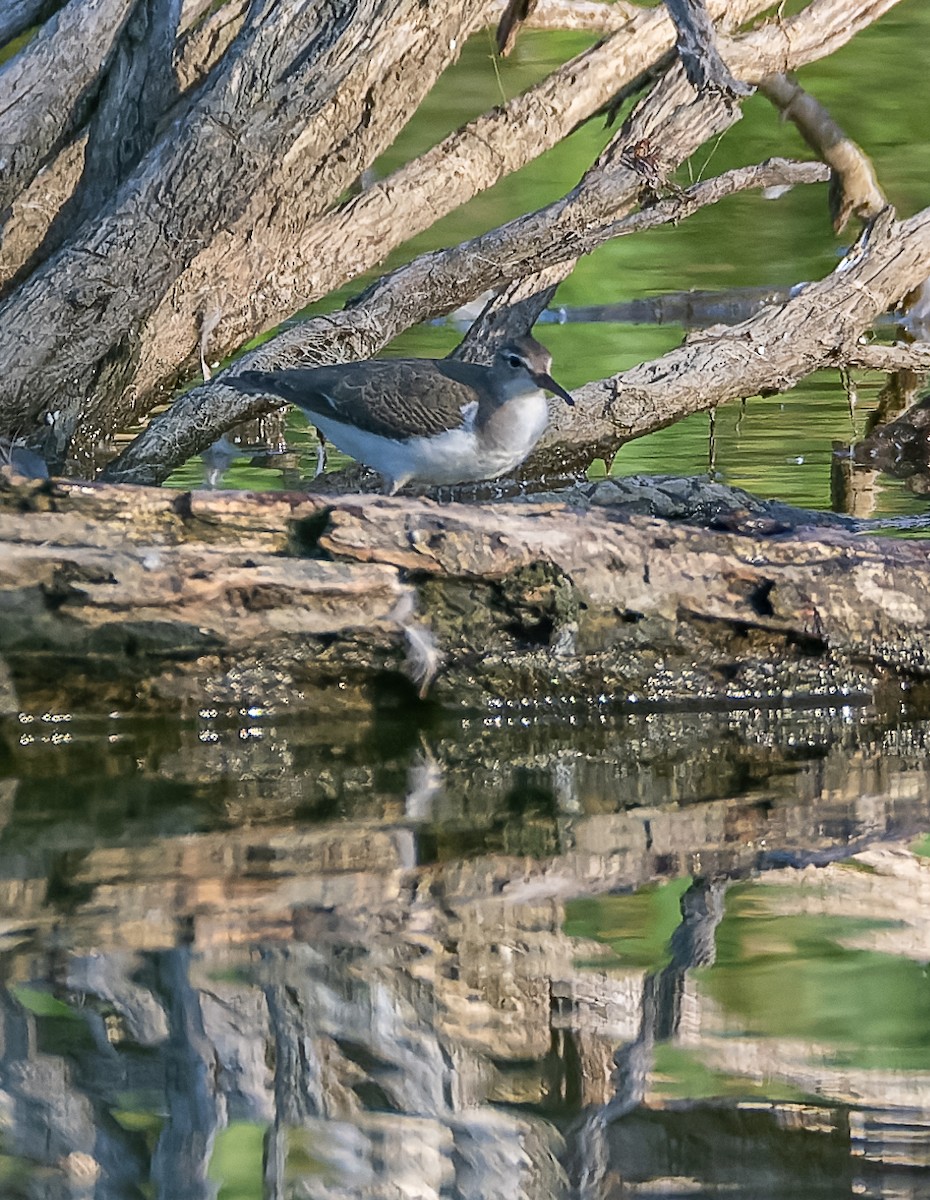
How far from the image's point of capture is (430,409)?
5797 mm

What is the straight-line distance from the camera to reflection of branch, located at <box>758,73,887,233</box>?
9828 millimetres

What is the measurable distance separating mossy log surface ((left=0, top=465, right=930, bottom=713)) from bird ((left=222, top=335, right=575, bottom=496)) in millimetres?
768

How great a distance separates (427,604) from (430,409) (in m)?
1.15

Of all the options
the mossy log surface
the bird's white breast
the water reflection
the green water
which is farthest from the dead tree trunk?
the water reflection

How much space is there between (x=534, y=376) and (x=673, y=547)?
129 cm

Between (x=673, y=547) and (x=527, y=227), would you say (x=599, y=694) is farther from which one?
(x=527, y=227)

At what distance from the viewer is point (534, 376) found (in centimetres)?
602

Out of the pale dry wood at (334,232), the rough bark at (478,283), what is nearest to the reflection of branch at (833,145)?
the pale dry wood at (334,232)

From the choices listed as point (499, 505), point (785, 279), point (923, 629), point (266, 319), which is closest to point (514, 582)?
point (499, 505)

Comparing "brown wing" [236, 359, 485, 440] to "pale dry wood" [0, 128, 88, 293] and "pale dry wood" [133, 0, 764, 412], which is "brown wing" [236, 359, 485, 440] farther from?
"pale dry wood" [0, 128, 88, 293]

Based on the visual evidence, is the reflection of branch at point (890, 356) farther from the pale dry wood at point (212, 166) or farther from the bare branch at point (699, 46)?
the pale dry wood at point (212, 166)

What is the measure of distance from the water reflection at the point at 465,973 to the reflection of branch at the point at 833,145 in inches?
233

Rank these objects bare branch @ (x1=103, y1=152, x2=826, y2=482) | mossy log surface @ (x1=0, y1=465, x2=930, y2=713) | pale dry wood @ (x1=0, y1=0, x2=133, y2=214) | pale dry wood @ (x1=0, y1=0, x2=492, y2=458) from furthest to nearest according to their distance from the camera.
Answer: pale dry wood @ (x1=0, y1=0, x2=133, y2=214)
bare branch @ (x1=103, y1=152, x2=826, y2=482)
pale dry wood @ (x1=0, y1=0, x2=492, y2=458)
mossy log surface @ (x1=0, y1=465, x2=930, y2=713)

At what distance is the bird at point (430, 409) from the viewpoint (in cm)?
580
